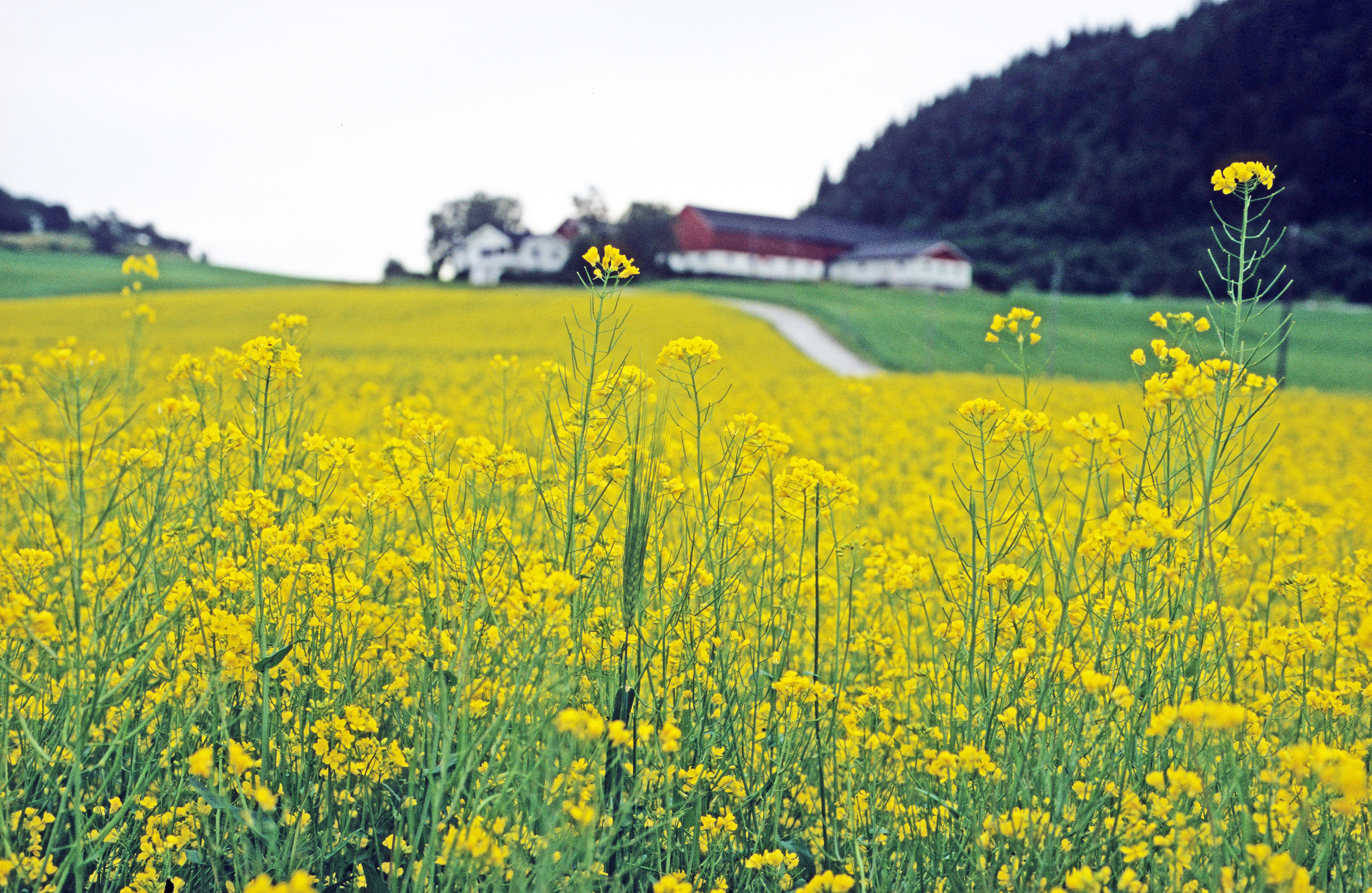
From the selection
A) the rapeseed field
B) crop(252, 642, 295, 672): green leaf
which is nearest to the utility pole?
the rapeseed field

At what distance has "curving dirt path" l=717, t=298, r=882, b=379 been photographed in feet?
92.9

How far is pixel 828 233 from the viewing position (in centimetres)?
7688

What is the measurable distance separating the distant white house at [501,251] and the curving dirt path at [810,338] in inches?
1008

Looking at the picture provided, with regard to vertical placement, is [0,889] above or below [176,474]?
below

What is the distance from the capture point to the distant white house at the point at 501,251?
65.8 meters

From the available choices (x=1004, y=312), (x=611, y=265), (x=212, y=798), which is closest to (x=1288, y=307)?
(x=611, y=265)

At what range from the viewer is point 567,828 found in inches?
71.4

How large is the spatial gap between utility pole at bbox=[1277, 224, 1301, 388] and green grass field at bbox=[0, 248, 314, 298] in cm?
3626

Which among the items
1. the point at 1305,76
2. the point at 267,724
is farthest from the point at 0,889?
the point at 1305,76

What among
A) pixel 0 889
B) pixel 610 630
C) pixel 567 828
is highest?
pixel 610 630

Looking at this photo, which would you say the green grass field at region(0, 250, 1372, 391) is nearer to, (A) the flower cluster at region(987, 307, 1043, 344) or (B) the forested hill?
(B) the forested hill

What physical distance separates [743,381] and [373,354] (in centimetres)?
1197

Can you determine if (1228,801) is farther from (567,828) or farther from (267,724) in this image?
(267,724)

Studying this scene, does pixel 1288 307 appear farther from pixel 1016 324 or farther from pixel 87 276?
pixel 87 276
